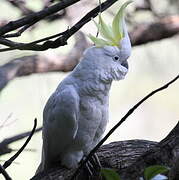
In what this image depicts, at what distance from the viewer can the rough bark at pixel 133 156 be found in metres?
1.08

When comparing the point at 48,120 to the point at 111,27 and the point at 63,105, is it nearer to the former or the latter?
the point at 63,105

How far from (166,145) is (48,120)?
63cm

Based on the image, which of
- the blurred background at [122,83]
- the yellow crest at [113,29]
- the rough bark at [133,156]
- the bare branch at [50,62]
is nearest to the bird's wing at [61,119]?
the rough bark at [133,156]

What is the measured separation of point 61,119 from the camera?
163cm

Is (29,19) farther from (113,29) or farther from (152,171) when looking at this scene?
(113,29)

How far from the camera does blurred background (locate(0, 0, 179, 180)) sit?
10.0ft

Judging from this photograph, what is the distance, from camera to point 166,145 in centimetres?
113

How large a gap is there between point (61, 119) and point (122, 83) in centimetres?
265

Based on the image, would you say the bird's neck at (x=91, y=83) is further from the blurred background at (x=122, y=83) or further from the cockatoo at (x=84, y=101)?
the blurred background at (x=122, y=83)

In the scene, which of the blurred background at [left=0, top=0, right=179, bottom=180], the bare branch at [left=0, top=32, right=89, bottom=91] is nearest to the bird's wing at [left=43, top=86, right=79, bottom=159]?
the blurred background at [left=0, top=0, right=179, bottom=180]

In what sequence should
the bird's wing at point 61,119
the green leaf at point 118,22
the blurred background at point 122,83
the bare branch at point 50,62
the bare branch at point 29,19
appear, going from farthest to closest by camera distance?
the blurred background at point 122,83
the bare branch at point 50,62
the bird's wing at point 61,119
the green leaf at point 118,22
the bare branch at point 29,19

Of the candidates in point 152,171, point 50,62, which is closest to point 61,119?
point 152,171

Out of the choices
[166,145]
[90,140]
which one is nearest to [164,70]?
[90,140]

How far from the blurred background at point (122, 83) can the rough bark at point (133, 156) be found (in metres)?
0.91
